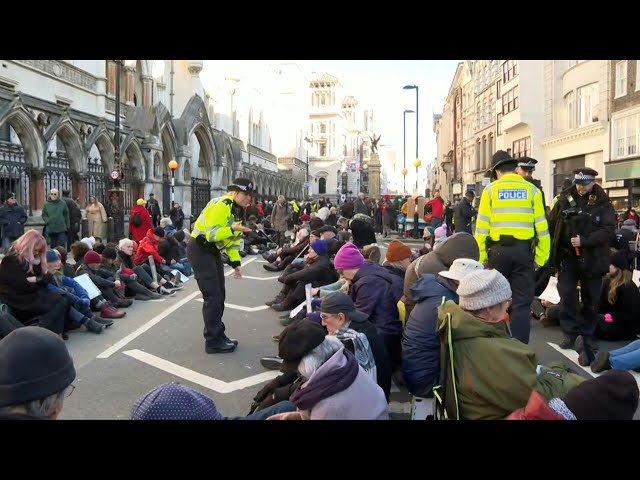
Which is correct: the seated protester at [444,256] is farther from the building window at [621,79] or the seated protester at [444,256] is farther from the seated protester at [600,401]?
the building window at [621,79]

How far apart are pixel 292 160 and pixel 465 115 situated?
27.2m

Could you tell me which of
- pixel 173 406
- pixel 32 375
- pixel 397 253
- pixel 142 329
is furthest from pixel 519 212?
pixel 142 329

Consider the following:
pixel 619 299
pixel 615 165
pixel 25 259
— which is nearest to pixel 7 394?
pixel 25 259

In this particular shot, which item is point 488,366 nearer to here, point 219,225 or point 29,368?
point 29,368

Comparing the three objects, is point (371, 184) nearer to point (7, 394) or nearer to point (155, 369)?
point (155, 369)

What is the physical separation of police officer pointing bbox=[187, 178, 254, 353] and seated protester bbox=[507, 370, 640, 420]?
4.45 m

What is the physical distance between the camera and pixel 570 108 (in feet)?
102

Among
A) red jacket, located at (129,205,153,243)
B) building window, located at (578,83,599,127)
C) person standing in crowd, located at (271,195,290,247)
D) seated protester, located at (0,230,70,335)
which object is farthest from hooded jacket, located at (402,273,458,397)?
building window, located at (578,83,599,127)

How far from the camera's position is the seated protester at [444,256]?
5430 millimetres

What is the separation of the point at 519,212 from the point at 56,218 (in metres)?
12.1

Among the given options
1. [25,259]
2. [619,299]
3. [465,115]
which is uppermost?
[465,115]

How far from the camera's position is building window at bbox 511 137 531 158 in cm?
3516

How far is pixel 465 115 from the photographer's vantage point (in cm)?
5728
